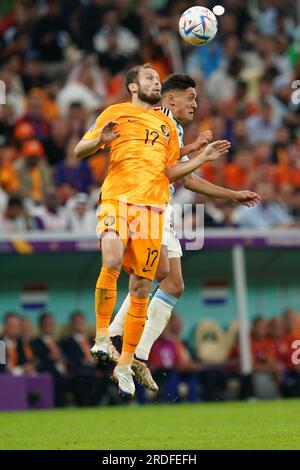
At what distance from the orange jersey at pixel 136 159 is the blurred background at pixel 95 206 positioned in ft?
20.7

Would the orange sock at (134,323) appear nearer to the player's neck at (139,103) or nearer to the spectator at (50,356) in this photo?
the player's neck at (139,103)

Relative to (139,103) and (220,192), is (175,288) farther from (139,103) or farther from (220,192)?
(139,103)

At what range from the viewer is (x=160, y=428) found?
12.4 m

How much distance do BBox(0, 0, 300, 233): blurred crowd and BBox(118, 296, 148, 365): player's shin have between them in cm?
694

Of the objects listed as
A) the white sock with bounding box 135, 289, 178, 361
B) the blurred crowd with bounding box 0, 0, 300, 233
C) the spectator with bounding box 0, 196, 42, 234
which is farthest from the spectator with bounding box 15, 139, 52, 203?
the white sock with bounding box 135, 289, 178, 361

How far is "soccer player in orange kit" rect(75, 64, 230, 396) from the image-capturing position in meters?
11.0

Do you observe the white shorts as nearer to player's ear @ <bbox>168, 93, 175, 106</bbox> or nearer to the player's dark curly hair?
player's ear @ <bbox>168, 93, 175, 106</bbox>

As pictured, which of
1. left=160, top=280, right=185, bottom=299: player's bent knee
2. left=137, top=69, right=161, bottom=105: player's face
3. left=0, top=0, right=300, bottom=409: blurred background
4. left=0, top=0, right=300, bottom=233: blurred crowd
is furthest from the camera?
left=0, top=0, right=300, bottom=233: blurred crowd

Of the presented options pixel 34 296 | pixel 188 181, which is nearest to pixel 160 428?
pixel 188 181

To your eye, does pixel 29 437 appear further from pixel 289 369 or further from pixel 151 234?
pixel 289 369

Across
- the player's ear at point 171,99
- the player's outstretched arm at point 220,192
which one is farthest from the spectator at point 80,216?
the player's outstretched arm at point 220,192

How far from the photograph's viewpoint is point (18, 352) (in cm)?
1794

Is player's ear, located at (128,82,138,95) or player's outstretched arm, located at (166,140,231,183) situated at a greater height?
player's ear, located at (128,82,138,95)

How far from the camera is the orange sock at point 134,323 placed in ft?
36.7
